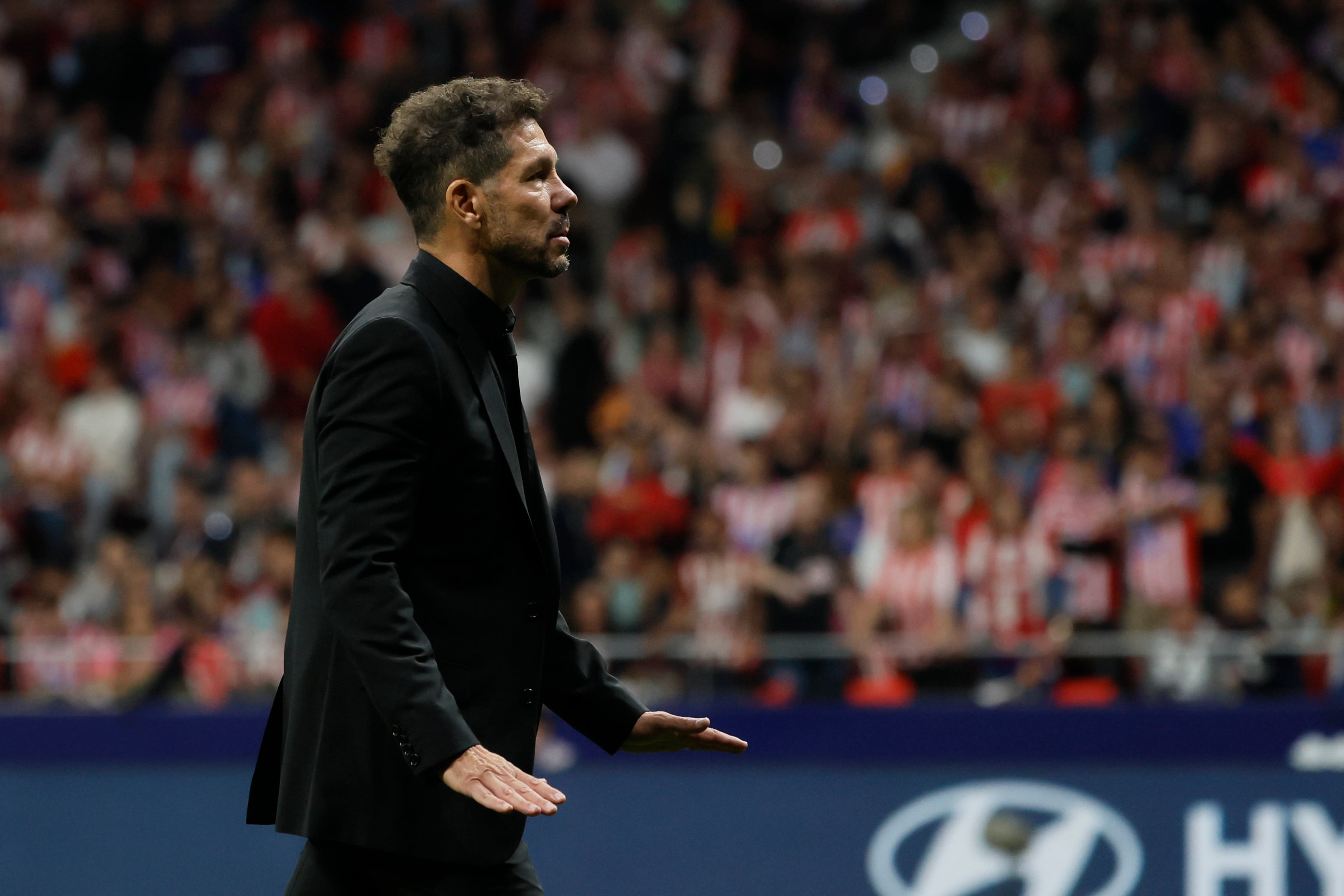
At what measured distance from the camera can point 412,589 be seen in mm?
2826

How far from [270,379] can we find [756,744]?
15.6 ft

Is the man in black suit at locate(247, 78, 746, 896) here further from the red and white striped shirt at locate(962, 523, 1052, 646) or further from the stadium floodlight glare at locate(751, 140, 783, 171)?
the stadium floodlight glare at locate(751, 140, 783, 171)

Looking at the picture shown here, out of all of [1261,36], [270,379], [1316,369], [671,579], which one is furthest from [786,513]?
[1261,36]

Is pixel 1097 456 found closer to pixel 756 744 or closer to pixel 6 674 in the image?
pixel 756 744

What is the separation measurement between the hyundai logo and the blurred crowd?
4.96 feet

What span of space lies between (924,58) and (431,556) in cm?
1035

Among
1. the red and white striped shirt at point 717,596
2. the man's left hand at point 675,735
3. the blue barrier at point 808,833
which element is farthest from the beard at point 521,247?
the red and white striped shirt at point 717,596

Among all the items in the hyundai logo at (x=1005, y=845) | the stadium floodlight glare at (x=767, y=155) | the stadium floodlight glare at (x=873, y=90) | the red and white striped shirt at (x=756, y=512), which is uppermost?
the stadium floodlight glare at (x=873, y=90)

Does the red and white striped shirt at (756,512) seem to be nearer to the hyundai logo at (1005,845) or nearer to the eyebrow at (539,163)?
the hyundai logo at (1005,845)

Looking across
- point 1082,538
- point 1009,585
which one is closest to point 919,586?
point 1009,585

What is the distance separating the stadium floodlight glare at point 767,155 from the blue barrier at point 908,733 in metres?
5.13

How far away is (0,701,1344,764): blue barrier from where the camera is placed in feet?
23.0

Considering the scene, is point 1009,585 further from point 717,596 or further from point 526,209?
point 526,209

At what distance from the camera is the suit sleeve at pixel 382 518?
2.66 metres
